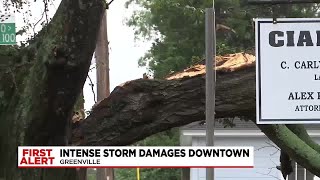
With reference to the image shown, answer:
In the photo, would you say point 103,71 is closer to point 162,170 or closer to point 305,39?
point 305,39

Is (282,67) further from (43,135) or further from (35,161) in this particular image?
(43,135)

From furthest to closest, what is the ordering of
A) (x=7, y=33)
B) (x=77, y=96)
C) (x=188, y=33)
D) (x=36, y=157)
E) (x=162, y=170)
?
(x=162, y=170), (x=188, y=33), (x=77, y=96), (x=7, y=33), (x=36, y=157)

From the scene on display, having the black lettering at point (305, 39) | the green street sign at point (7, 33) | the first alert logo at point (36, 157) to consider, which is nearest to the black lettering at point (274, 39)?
the black lettering at point (305, 39)

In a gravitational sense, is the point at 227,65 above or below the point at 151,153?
above

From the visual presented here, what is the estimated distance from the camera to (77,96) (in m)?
7.18

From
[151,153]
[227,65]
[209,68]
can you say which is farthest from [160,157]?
[227,65]

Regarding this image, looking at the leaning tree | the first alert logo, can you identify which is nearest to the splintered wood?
the leaning tree

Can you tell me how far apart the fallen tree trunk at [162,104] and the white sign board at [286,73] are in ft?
12.4

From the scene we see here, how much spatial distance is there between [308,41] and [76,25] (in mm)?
3366

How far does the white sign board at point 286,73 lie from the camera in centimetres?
377

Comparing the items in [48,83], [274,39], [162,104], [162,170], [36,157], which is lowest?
[162,170]

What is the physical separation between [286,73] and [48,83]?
11.8 ft

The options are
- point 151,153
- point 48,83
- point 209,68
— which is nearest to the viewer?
point 209,68

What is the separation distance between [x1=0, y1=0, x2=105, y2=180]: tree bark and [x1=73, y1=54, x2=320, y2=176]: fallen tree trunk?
50 centimetres
